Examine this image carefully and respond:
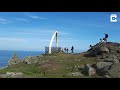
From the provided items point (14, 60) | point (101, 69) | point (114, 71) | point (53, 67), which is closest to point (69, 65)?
point (53, 67)

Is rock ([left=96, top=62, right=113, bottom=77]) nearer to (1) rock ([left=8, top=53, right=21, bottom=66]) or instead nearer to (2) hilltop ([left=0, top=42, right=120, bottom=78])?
(2) hilltop ([left=0, top=42, right=120, bottom=78])

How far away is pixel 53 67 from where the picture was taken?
5172 mm

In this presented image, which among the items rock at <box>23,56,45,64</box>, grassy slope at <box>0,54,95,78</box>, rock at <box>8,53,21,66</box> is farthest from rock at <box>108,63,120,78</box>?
rock at <box>8,53,21,66</box>

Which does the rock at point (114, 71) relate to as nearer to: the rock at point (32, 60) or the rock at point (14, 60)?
the rock at point (32, 60)

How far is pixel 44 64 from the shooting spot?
5352mm

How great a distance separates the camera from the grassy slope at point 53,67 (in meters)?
4.96

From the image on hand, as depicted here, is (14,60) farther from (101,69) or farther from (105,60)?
(105,60)

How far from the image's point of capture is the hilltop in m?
4.96

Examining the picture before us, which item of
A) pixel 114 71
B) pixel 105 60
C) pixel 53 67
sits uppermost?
pixel 105 60

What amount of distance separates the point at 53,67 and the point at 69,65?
1.17ft
